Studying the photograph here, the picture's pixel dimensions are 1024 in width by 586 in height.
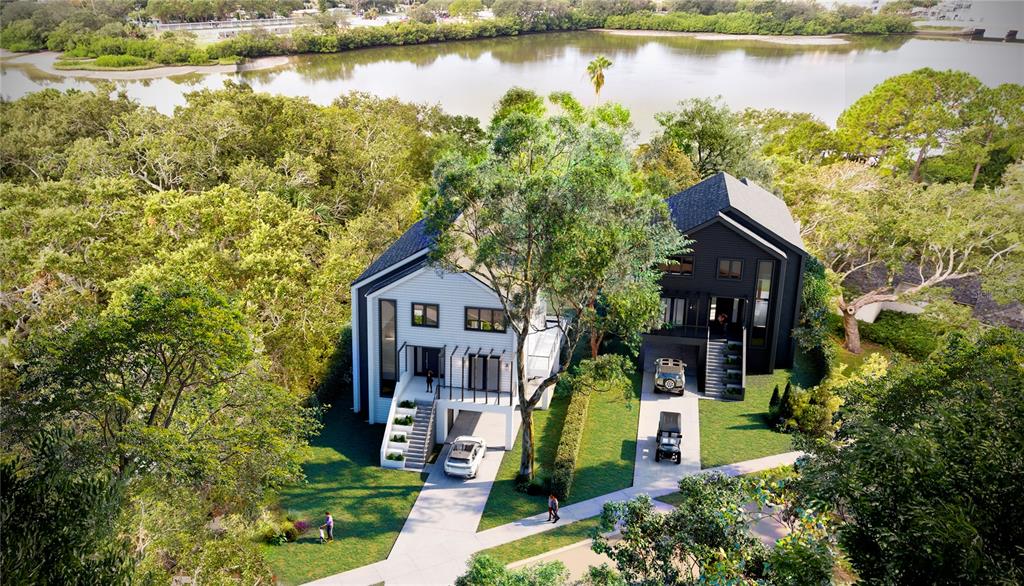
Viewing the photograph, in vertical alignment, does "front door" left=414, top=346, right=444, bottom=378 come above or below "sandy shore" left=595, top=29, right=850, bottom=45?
below

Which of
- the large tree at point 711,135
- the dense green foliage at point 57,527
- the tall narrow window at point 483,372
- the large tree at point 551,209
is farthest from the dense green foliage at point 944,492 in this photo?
the large tree at point 711,135

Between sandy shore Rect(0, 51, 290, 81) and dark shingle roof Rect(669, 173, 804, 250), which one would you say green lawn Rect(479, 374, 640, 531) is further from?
sandy shore Rect(0, 51, 290, 81)

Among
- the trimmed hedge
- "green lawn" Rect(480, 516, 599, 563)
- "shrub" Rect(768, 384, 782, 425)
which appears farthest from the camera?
"shrub" Rect(768, 384, 782, 425)

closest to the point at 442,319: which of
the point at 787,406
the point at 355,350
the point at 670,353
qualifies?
the point at 355,350

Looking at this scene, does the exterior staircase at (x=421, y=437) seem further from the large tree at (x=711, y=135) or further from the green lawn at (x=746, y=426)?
the large tree at (x=711, y=135)

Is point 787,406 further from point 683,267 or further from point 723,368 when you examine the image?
point 683,267

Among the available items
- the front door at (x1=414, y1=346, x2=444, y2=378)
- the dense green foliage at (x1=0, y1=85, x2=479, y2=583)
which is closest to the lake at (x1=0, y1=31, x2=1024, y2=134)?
the dense green foliage at (x1=0, y1=85, x2=479, y2=583)
